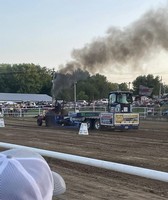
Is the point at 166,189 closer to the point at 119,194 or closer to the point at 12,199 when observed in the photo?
the point at 119,194

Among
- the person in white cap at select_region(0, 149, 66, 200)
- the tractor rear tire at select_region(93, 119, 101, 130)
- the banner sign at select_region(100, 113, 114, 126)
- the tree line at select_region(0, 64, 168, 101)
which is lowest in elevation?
the tractor rear tire at select_region(93, 119, 101, 130)

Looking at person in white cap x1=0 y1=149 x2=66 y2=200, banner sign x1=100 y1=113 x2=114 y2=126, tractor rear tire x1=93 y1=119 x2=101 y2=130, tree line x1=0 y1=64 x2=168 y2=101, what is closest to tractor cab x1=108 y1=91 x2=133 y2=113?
banner sign x1=100 y1=113 x2=114 y2=126

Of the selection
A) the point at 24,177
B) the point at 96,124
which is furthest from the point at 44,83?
the point at 24,177

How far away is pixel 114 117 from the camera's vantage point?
2581 cm

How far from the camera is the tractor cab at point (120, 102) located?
26453mm

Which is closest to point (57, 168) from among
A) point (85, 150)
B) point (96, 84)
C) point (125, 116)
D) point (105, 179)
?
point (105, 179)

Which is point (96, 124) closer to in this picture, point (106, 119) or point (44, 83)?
point (106, 119)

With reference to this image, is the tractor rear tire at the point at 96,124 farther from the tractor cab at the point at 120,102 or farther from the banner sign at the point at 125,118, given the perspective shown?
the banner sign at the point at 125,118

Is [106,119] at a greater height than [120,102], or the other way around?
[120,102]

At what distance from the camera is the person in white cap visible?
1507 millimetres

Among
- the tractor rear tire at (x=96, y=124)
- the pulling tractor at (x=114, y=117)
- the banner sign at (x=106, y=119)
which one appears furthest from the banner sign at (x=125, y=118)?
the tractor rear tire at (x=96, y=124)

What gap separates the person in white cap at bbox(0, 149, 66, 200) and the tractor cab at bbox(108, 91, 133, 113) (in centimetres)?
2463

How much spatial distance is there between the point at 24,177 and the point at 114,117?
2435cm

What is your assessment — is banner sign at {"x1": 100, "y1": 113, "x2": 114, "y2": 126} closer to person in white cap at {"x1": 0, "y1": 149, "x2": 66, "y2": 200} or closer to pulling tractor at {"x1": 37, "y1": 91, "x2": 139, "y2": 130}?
pulling tractor at {"x1": 37, "y1": 91, "x2": 139, "y2": 130}
